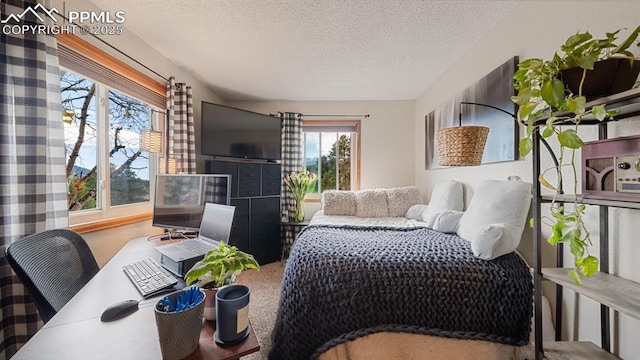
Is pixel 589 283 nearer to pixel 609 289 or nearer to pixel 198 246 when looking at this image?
pixel 609 289

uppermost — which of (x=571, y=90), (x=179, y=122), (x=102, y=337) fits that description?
(x=179, y=122)

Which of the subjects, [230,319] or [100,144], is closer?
[230,319]

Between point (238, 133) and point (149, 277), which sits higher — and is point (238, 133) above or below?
above

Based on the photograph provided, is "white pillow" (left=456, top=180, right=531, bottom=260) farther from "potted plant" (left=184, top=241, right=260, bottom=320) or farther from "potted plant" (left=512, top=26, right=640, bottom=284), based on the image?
"potted plant" (left=184, top=241, right=260, bottom=320)

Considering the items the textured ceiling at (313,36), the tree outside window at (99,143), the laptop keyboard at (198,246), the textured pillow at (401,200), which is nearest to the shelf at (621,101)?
the textured ceiling at (313,36)

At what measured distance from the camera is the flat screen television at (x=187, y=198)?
1612 mm

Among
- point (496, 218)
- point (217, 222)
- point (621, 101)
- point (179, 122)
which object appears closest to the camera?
point (621, 101)

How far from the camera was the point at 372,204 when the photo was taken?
9.95 feet

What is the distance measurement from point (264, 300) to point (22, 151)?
194 cm

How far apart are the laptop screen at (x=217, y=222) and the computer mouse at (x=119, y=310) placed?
42 centimetres

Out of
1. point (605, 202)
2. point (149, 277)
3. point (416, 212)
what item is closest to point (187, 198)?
point (149, 277)

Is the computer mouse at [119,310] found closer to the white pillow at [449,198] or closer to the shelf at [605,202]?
the shelf at [605,202]

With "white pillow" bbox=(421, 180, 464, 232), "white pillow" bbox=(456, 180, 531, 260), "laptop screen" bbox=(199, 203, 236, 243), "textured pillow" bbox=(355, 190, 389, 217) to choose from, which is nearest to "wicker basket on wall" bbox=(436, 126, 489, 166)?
"white pillow" bbox=(456, 180, 531, 260)

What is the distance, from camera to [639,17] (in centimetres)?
98
